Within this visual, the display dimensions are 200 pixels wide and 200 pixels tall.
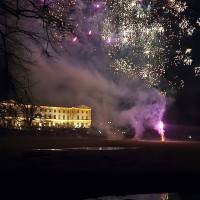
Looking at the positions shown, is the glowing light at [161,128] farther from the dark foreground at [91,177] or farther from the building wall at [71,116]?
the building wall at [71,116]

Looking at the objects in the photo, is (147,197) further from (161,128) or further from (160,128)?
(161,128)

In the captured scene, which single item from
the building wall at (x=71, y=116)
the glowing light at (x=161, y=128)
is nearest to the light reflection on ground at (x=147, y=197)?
the glowing light at (x=161, y=128)

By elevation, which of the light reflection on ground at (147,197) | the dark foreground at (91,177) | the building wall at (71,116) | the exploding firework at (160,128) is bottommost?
the light reflection on ground at (147,197)

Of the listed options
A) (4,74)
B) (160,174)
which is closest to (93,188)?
(160,174)

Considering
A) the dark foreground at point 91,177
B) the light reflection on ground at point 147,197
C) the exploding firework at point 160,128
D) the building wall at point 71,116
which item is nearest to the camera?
the light reflection on ground at point 147,197

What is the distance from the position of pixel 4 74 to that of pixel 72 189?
201 inches

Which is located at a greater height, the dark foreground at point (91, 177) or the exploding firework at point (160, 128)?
the exploding firework at point (160, 128)

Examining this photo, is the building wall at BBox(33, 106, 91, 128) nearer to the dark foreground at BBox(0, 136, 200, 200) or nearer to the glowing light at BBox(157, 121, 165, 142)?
the glowing light at BBox(157, 121, 165, 142)

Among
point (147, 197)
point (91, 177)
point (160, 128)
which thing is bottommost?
point (147, 197)

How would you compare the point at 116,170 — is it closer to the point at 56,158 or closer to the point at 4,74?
the point at 56,158

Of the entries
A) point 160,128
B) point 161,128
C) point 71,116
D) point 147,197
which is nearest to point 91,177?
point 147,197

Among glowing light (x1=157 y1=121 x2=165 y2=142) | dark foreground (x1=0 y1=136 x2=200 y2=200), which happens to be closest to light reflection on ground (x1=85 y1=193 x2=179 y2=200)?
dark foreground (x1=0 y1=136 x2=200 y2=200)

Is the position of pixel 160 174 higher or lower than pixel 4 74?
lower

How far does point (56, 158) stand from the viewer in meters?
23.8
